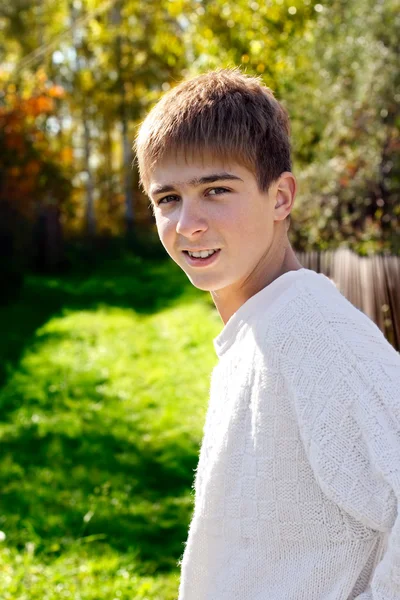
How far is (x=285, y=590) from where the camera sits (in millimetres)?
1362

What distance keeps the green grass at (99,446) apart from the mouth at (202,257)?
2.87 m

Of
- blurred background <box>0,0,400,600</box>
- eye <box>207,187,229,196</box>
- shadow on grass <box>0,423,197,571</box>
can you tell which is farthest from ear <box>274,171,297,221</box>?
shadow on grass <box>0,423,197,571</box>

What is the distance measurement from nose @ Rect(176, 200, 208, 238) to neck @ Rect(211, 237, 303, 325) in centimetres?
15

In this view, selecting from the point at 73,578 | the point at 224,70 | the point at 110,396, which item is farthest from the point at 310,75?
the point at 224,70

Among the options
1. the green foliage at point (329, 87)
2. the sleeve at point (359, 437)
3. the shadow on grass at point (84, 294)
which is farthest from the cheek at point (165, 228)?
the shadow on grass at point (84, 294)

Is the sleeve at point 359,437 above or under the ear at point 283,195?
under

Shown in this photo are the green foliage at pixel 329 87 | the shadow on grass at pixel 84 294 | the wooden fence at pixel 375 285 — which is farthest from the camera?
the shadow on grass at pixel 84 294

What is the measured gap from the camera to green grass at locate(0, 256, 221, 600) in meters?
4.26

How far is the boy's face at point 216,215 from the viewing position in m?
1.47

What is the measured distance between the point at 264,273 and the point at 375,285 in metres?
4.33

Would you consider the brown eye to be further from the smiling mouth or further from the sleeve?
the sleeve

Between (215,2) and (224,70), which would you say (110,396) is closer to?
(215,2)

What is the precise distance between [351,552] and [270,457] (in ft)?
0.67

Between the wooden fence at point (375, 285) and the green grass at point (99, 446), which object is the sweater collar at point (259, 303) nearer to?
the green grass at point (99, 446)
